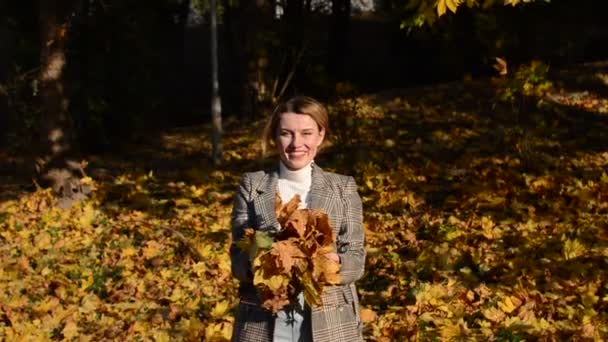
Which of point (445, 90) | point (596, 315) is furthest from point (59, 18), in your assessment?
point (596, 315)

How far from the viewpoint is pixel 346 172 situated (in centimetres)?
807

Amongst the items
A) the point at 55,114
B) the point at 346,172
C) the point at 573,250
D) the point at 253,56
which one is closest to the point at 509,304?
the point at 573,250

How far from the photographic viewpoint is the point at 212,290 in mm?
5660

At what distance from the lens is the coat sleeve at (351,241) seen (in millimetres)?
2400

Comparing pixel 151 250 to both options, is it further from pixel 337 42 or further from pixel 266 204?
pixel 337 42

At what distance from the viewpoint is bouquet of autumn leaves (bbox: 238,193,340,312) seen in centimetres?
219

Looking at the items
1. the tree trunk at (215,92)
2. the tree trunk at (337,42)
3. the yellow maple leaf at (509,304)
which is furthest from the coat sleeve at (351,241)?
the tree trunk at (337,42)

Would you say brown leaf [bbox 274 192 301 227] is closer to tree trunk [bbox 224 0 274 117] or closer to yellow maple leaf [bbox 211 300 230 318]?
yellow maple leaf [bbox 211 300 230 318]

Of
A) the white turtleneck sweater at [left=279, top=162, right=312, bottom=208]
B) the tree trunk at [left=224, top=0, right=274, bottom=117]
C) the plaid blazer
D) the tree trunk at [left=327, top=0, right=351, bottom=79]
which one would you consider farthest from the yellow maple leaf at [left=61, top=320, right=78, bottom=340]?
the tree trunk at [left=327, top=0, right=351, bottom=79]

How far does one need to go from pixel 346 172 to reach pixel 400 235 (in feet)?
→ 6.31

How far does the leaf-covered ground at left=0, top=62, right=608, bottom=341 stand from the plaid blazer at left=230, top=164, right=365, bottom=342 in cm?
215

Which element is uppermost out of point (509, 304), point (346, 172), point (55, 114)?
point (55, 114)

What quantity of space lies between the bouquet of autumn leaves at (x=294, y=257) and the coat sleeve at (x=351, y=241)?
13cm

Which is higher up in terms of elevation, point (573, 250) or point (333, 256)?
point (333, 256)
